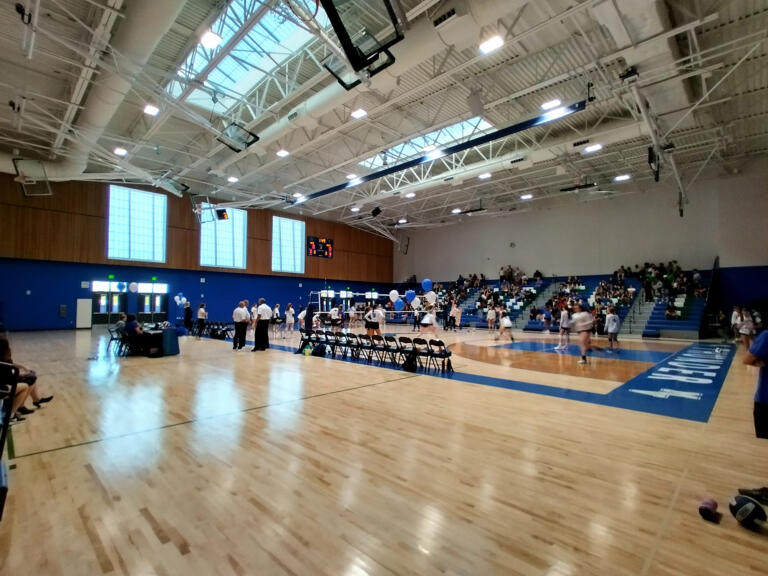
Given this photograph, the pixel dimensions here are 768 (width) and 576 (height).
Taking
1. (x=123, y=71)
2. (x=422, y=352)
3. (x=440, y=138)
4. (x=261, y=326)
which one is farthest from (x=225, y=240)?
(x=422, y=352)

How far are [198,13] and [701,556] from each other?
465 inches

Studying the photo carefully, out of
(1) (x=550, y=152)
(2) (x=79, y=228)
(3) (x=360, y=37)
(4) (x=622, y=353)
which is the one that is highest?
(1) (x=550, y=152)

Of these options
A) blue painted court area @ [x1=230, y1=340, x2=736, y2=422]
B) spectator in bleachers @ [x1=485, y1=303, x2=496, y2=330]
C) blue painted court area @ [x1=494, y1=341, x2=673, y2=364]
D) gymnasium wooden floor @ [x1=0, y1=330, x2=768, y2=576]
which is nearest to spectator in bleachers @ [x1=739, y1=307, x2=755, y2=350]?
blue painted court area @ [x1=494, y1=341, x2=673, y2=364]

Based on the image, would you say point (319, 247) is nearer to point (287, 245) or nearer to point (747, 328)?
point (287, 245)

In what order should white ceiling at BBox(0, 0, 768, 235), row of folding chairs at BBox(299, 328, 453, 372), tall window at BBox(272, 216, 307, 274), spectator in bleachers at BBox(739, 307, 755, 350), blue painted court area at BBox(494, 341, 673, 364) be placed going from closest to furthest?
white ceiling at BBox(0, 0, 768, 235), row of folding chairs at BBox(299, 328, 453, 372), blue painted court area at BBox(494, 341, 673, 364), spectator in bleachers at BBox(739, 307, 755, 350), tall window at BBox(272, 216, 307, 274)

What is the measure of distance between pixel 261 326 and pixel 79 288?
1367cm

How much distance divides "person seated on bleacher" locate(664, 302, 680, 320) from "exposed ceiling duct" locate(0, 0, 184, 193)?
20985mm

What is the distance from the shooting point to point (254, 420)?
482 centimetres

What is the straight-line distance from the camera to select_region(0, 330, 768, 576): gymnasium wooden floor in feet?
7.30

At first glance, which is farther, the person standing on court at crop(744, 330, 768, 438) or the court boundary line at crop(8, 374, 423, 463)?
the court boundary line at crop(8, 374, 423, 463)

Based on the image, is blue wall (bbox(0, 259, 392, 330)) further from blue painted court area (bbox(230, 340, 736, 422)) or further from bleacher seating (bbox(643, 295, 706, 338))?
bleacher seating (bbox(643, 295, 706, 338))

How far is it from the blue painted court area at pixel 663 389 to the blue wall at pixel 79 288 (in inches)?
653

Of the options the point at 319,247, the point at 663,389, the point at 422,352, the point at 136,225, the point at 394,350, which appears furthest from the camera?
the point at 319,247

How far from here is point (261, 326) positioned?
11680 millimetres
